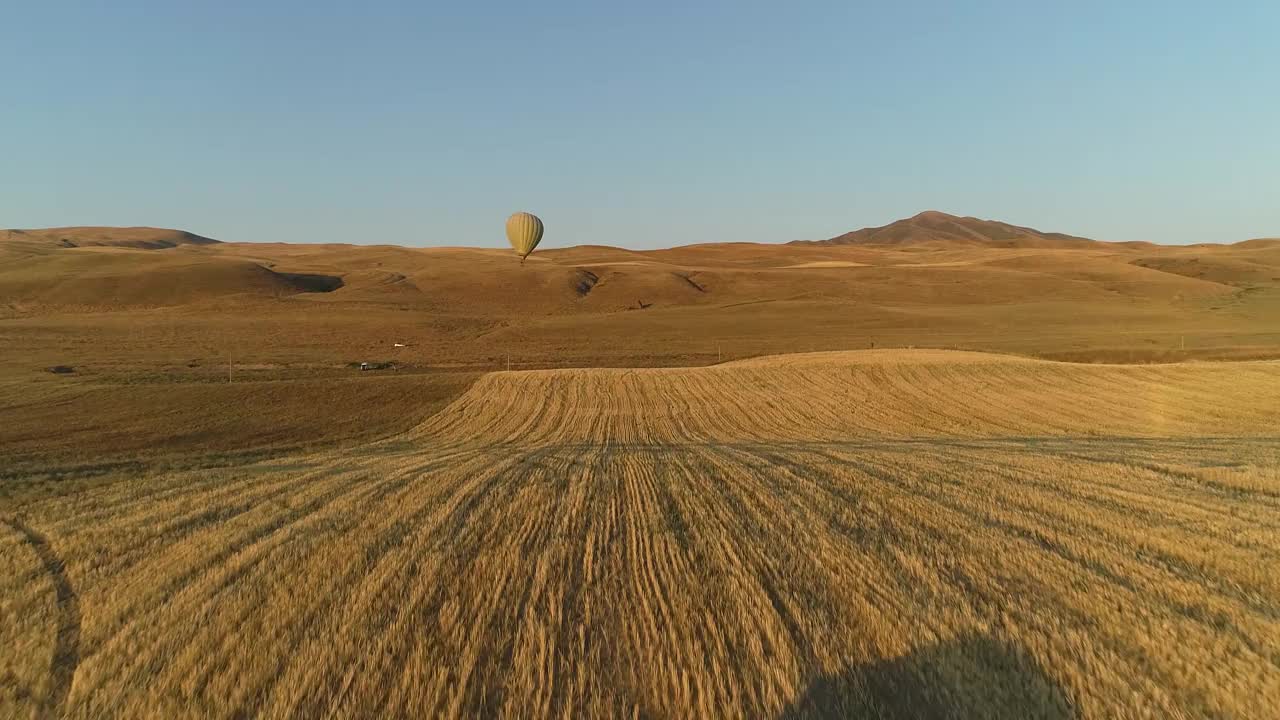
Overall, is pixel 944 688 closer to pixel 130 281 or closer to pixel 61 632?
pixel 61 632

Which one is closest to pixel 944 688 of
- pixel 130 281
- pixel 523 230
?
pixel 523 230

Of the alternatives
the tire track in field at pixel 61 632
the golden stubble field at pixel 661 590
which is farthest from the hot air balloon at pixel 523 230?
the tire track in field at pixel 61 632

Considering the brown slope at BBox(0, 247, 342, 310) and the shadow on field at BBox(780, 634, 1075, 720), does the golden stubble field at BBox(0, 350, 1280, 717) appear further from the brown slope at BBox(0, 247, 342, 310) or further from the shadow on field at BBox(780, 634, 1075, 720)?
the brown slope at BBox(0, 247, 342, 310)

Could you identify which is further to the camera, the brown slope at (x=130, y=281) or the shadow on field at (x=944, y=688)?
the brown slope at (x=130, y=281)

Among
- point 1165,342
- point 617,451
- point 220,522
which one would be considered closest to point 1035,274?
point 1165,342

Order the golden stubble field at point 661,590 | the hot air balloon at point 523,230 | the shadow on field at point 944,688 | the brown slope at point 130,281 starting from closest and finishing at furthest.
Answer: the shadow on field at point 944,688
the golden stubble field at point 661,590
the hot air balloon at point 523,230
the brown slope at point 130,281

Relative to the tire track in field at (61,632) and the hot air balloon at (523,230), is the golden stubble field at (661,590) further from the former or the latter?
the hot air balloon at (523,230)

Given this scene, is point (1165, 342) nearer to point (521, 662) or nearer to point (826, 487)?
point (826, 487)

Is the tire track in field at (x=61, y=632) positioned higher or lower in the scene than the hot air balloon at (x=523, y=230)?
lower
